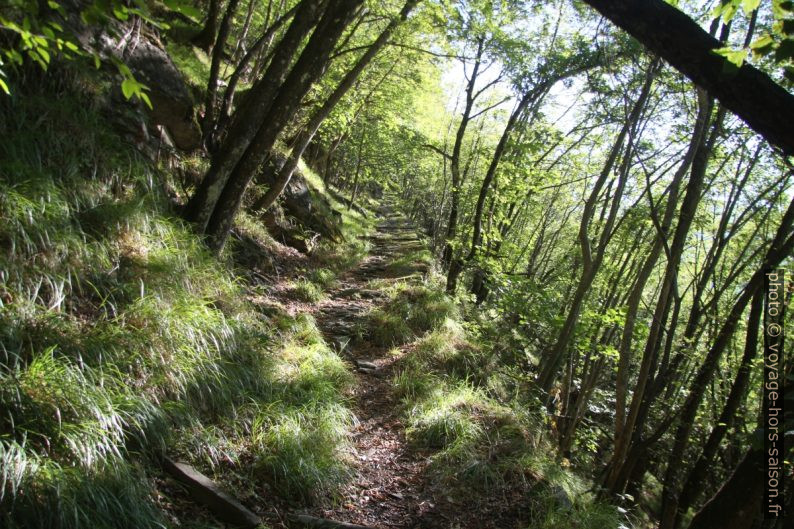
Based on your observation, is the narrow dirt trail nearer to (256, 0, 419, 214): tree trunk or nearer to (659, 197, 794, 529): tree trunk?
(256, 0, 419, 214): tree trunk

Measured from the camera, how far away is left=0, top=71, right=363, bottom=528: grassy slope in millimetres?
2518

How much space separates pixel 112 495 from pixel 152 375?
1079 millimetres

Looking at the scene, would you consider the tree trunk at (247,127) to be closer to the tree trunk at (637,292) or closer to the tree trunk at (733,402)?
the tree trunk at (637,292)

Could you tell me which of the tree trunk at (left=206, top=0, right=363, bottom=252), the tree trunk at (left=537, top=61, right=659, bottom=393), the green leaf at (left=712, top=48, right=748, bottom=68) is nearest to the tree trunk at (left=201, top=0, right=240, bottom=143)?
the tree trunk at (left=206, top=0, right=363, bottom=252)

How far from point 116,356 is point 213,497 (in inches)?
48.2

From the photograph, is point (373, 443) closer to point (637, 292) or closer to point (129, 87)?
point (637, 292)

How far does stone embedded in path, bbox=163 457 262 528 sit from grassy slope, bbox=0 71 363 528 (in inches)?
7.1

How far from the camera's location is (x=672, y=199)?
539 centimetres

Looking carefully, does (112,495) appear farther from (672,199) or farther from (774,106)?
(672,199)

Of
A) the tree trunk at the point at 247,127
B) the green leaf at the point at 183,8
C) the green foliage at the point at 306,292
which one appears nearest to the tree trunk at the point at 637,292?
the tree trunk at the point at 247,127

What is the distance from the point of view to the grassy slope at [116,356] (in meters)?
2.52

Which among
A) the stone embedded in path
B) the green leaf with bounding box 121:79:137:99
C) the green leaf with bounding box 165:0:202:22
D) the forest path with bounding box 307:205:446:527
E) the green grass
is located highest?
the green leaf with bounding box 165:0:202:22

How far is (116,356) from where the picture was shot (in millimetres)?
3271

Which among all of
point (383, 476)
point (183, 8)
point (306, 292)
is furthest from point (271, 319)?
point (183, 8)
